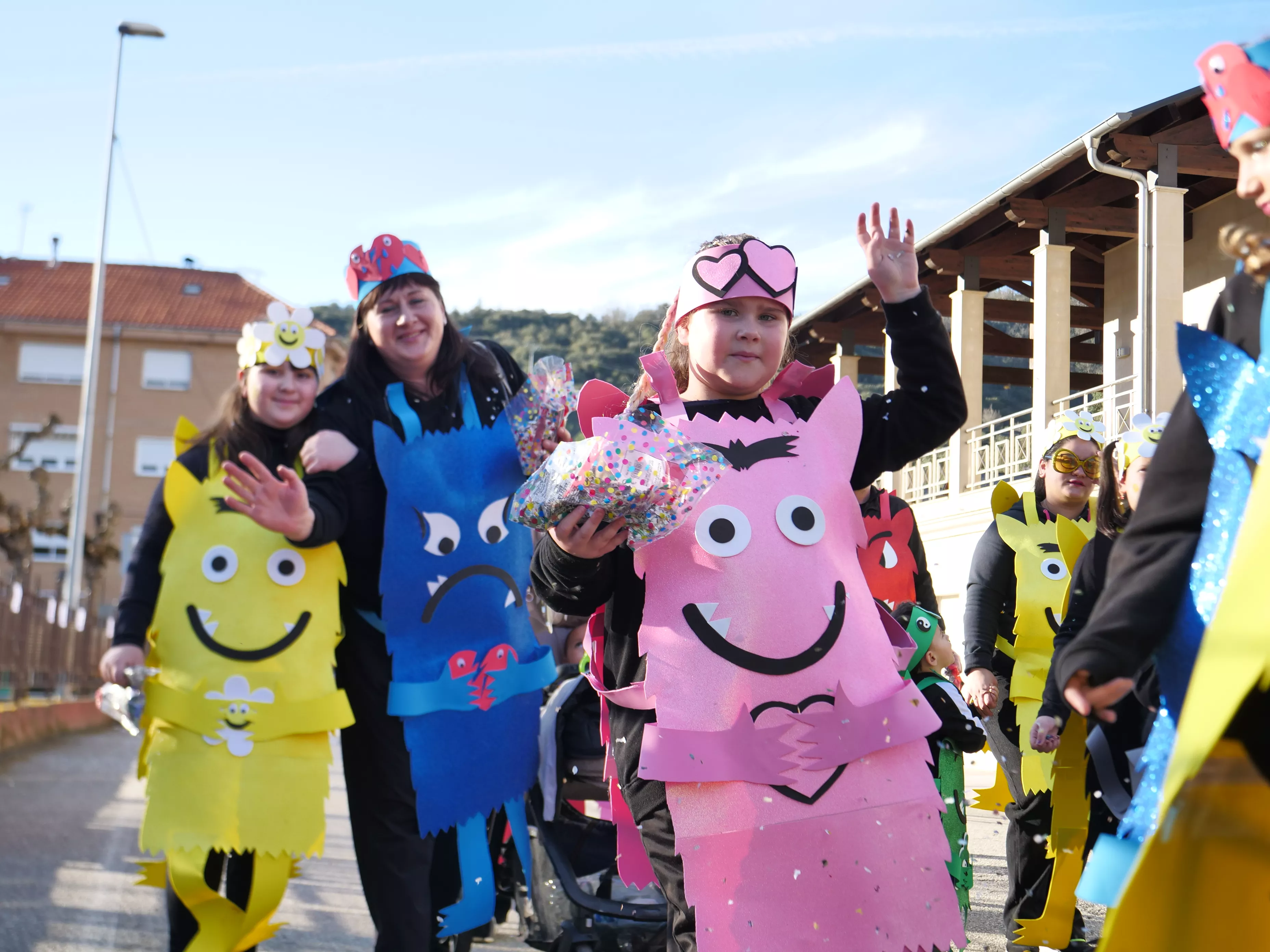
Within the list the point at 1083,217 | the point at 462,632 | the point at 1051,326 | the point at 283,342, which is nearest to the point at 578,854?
the point at 462,632

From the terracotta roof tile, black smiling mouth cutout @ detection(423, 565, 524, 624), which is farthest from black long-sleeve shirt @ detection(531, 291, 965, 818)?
the terracotta roof tile

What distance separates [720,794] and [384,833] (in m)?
1.65

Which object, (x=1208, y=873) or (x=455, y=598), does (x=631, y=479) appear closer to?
(x=1208, y=873)

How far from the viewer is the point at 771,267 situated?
10.1ft

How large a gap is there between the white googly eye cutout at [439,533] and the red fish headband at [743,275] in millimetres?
A: 1304

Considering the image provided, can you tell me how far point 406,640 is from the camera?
4113mm

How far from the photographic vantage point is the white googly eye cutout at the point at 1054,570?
5.54m

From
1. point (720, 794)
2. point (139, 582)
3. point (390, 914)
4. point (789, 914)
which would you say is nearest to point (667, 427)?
point (720, 794)

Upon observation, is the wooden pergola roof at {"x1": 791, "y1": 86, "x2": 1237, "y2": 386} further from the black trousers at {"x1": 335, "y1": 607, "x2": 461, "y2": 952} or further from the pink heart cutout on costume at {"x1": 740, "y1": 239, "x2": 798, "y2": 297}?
the pink heart cutout on costume at {"x1": 740, "y1": 239, "x2": 798, "y2": 297}

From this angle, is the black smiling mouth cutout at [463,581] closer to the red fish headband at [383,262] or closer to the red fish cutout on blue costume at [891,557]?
the red fish headband at [383,262]

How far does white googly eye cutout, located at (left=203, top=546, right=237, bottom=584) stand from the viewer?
4336 millimetres

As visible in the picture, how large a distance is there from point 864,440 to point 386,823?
1.88 metres

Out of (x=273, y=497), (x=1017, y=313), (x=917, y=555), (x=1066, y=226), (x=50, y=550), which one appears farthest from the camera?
(x=50, y=550)

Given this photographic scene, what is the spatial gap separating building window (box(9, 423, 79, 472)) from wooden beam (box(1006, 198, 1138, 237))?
4033 cm
